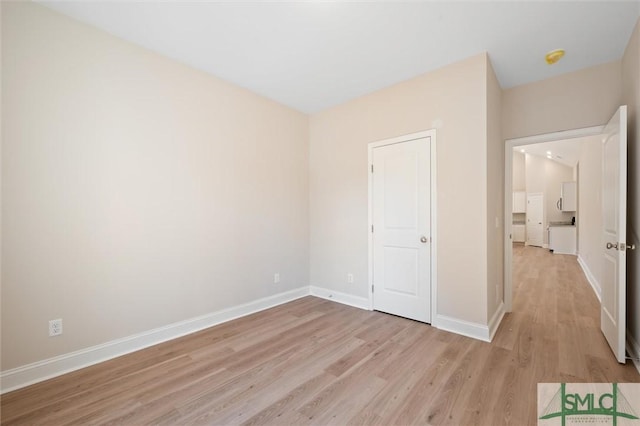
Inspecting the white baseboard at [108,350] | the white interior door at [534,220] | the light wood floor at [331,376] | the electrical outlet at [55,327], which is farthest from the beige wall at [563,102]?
the white interior door at [534,220]

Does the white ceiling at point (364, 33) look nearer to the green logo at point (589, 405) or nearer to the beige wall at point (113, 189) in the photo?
the beige wall at point (113, 189)

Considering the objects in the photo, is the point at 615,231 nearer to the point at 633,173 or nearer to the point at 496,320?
the point at 633,173

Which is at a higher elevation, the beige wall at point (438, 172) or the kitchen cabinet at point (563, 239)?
the beige wall at point (438, 172)

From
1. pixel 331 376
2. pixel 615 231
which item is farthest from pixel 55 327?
pixel 615 231

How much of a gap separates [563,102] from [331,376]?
386 centimetres

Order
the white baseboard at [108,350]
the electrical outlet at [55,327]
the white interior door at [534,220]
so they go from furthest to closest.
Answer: the white interior door at [534,220]
the electrical outlet at [55,327]
the white baseboard at [108,350]

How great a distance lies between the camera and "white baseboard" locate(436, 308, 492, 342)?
8.75 feet

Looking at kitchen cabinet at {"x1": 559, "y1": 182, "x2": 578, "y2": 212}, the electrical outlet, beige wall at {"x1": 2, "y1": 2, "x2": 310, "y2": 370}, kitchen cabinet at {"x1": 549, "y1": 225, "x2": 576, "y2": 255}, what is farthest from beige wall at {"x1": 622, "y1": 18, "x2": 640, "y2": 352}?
kitchen cabinet at {"x1": 559, "y1": 182, "x2": 578, "y2": 212}

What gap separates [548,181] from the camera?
9891mm

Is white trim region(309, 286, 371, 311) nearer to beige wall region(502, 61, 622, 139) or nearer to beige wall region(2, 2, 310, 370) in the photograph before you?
beige wall region(2, 2, 310, 370)

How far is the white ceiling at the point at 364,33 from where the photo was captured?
212cm

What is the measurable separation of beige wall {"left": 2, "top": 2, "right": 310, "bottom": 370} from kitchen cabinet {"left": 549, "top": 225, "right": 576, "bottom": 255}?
958 centimetres

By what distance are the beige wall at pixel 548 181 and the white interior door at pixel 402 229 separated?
9.38 m

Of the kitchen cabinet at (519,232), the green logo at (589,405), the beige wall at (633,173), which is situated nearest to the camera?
the green logo at (589,405)
